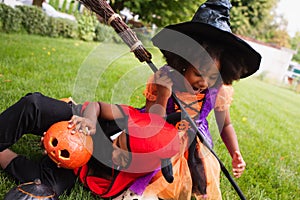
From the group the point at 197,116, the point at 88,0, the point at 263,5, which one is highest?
the point at 88,0

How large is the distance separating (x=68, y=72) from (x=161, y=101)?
3044mm

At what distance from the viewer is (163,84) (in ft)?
5.75

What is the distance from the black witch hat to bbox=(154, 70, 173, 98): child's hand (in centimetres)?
16

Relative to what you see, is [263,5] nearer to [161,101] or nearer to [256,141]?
[256,141]

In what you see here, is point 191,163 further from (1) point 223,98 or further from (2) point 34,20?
(2) point 34,20

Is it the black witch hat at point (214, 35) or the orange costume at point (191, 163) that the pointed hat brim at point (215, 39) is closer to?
the black witch hat at point (214, 35)

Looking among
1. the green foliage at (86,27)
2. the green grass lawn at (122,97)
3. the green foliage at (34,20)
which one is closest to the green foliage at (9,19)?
the green foliage at (34,20)

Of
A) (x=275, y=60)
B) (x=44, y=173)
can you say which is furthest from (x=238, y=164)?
(x=275, y=60)

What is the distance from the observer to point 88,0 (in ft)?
5.66

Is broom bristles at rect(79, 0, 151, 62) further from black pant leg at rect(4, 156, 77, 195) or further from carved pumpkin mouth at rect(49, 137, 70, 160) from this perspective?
black pant leg at rect(4, 156, 77, 195)

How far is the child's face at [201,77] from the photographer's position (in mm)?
1667

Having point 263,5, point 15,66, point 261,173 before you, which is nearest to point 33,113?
point 261,173

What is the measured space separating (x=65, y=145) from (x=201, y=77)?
76cm

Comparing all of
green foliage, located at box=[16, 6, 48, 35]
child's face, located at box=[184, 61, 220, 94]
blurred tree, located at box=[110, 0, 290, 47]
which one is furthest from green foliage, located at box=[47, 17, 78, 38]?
child's face, located at box=[184, 61, 220, 94]
